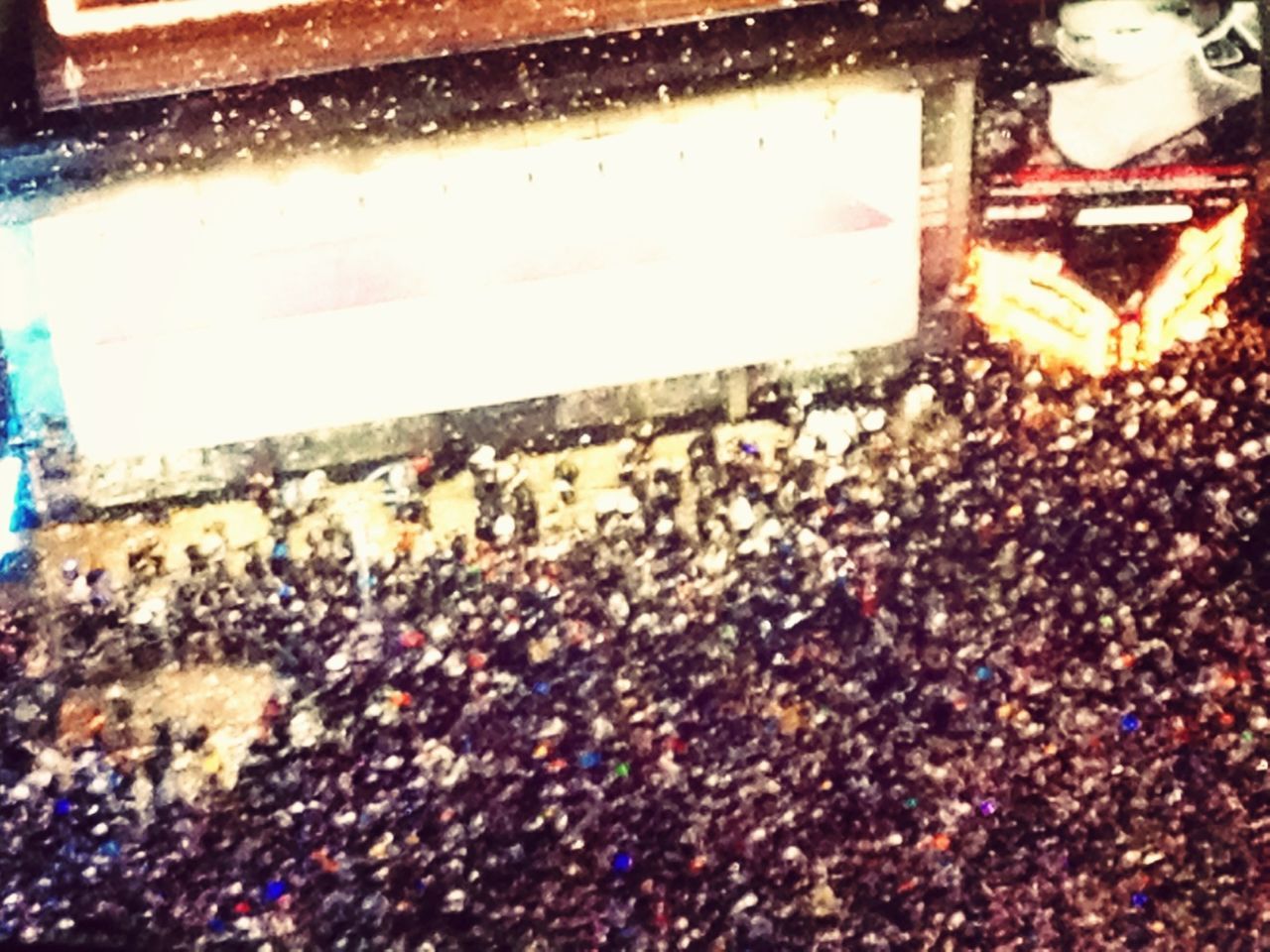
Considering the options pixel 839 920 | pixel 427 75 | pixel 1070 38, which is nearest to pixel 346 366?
pixel 427 75

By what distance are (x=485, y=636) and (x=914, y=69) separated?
0.97 m

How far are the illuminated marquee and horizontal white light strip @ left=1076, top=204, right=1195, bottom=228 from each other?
93mm

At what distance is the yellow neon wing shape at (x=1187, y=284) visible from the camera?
5.16 feet

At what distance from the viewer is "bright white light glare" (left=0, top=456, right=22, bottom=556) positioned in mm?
1556

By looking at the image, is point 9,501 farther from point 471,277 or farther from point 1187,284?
point 1187,284

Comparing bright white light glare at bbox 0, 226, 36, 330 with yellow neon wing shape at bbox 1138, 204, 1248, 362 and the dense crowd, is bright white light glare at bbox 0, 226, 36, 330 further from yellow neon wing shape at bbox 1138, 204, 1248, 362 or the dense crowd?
yellow neon wing shape at bbox 1138, 204, 1248, 362

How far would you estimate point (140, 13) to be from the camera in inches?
58.7

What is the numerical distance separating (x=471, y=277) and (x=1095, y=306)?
0.85 meters

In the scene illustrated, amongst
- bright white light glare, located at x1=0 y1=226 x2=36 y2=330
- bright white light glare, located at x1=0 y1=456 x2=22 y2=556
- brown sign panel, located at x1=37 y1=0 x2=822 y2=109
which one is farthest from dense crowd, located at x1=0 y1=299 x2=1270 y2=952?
brown sign panel, located at x1=37 y1=0 x2=822 y2=109

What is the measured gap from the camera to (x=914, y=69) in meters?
1.63

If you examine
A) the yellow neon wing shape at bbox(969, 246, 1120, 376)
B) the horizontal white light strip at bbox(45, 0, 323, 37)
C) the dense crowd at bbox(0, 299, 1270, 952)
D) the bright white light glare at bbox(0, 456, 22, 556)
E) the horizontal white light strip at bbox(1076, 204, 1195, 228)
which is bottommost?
the dense crowd at bbox(0, 299, 1270, 952)

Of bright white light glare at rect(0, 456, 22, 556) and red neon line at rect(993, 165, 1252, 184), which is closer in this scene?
bright white light glare at rect(0, 456, 22, 556)

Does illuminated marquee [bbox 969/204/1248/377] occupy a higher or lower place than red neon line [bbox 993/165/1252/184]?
lower

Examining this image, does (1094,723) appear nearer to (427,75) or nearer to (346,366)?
(346,366)
